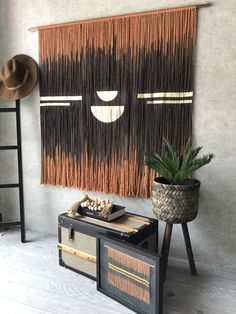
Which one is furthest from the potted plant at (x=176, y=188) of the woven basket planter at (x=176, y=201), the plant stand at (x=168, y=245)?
the plant stand at (x=168, y=245)

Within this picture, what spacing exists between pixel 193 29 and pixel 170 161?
95cm

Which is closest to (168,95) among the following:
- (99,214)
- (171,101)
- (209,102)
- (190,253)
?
(171,101)

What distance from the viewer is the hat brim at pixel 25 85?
2.93 m

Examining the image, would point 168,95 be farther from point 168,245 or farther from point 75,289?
point 75,289

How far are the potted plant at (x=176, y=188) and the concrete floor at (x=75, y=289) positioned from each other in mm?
475

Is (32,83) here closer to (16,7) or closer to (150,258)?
(16,7)

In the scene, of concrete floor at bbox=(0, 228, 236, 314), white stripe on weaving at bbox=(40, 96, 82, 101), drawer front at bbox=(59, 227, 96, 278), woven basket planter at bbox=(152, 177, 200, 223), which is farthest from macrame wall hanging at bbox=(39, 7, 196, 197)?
concrete floor at bbox=(0, 228, 236, 314)

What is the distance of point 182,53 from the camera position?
2.43m

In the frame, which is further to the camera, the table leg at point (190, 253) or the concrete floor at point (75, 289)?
the table leg at point (190, 253)

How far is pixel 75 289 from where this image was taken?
2230 mm

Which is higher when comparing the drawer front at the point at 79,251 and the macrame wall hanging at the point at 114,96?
the macrame wall hanging at the point at 114,96

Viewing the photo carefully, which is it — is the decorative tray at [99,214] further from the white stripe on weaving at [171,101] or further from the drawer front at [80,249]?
the white stripe on weaving at [171,101]

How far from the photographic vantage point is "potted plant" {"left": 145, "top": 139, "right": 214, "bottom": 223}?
216cm

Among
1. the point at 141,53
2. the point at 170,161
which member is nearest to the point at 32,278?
the point at 170,161
